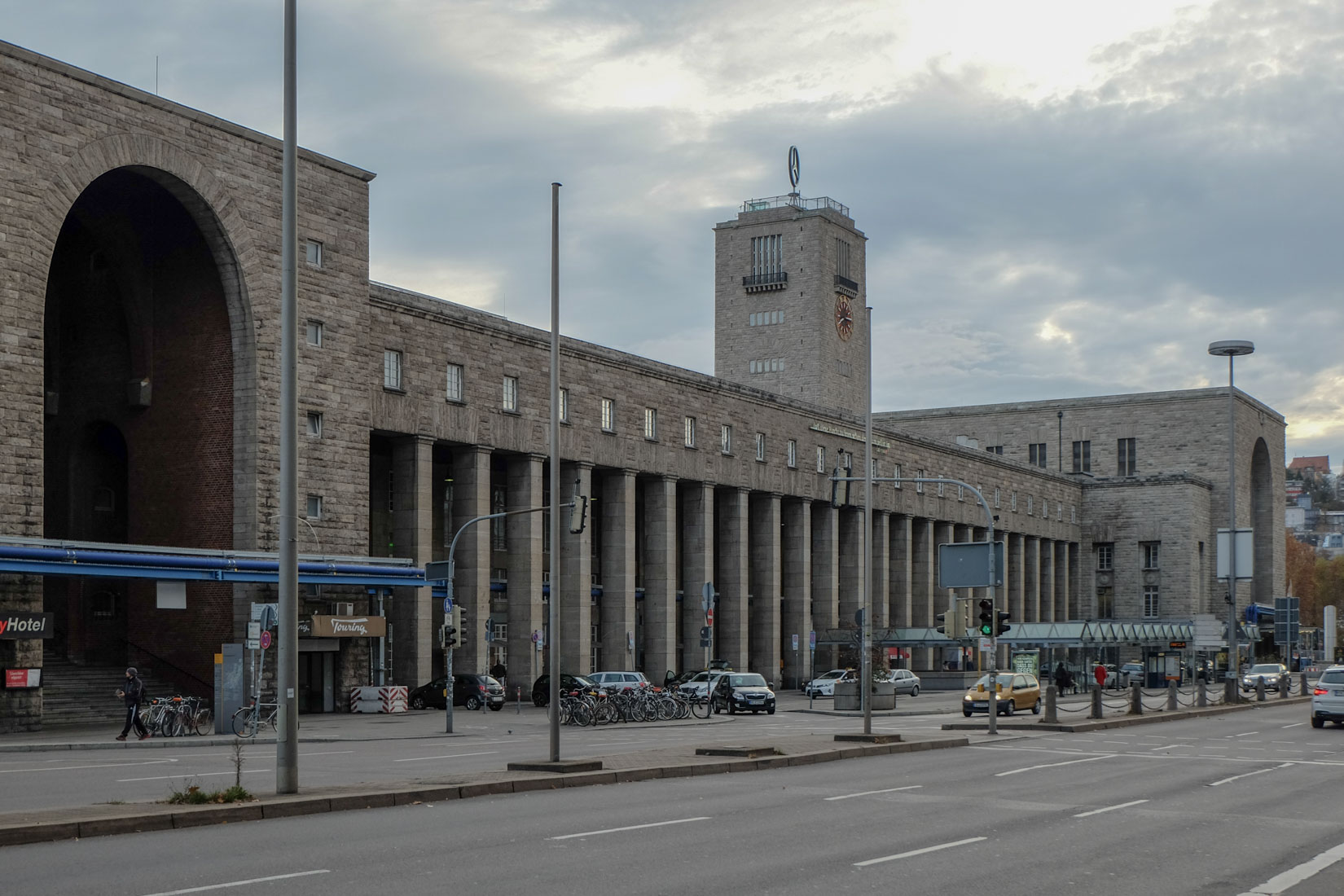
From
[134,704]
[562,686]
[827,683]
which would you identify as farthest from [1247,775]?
[827,683]

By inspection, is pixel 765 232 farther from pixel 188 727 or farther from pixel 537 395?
pixel 188 727

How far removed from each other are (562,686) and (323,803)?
36315 millimetres

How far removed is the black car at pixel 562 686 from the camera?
168ft

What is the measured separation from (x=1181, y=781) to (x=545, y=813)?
11.5 m

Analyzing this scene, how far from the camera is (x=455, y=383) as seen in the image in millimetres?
56125

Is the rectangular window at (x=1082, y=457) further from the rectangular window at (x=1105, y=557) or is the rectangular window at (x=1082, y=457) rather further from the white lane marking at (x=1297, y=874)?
the white lane marking at (x=1297, y=874)

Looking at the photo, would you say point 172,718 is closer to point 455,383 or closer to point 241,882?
point 455,383

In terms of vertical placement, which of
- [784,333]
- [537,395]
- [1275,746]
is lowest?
[1275,746]

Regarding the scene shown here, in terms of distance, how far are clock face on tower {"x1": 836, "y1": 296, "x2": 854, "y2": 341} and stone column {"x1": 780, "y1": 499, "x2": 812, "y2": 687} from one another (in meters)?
50.6

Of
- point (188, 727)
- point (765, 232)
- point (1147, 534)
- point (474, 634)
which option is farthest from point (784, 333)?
point (188, 727)

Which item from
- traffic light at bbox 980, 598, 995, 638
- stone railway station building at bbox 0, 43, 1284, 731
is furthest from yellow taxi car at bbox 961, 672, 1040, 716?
stone railway station building at bbox 0, 43, 1284, 731

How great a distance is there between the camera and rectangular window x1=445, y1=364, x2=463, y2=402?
182 feet

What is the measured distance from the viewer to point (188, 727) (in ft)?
117

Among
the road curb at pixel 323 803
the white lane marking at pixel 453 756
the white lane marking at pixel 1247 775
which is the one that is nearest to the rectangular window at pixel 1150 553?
the white lane marking at pixel 1247 775
